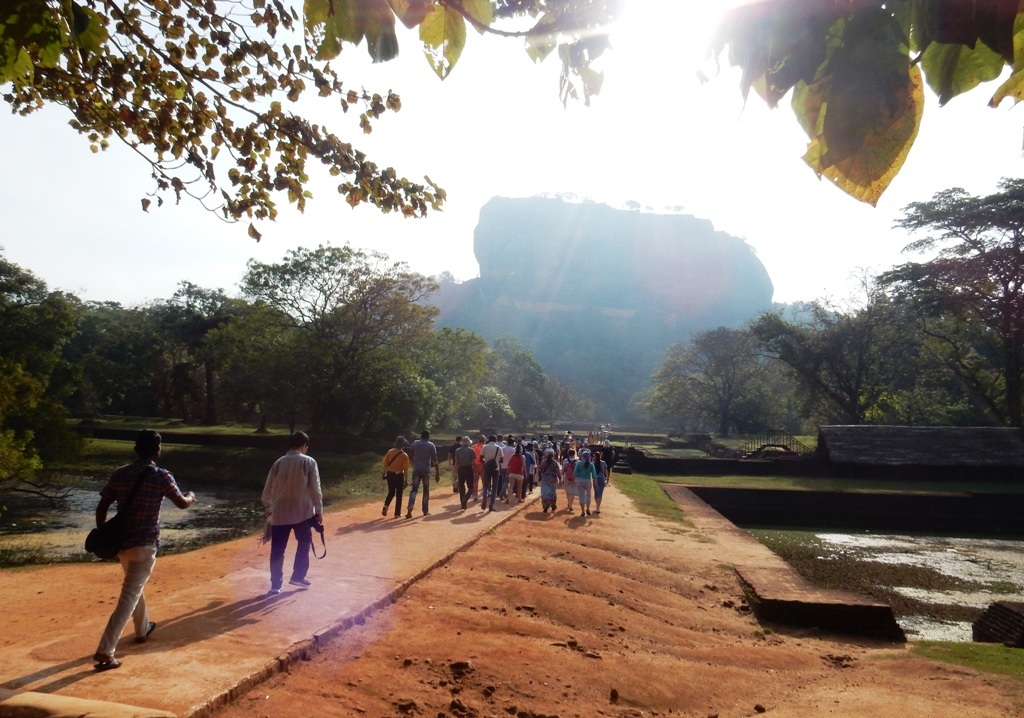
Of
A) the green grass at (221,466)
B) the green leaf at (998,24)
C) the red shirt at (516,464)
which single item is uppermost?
the green leaf at (998,24)

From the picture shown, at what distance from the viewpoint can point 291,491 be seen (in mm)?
5523

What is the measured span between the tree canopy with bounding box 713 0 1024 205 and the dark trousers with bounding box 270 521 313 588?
524 centimetres

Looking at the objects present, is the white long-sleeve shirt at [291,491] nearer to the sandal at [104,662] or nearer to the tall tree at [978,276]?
the sandal at [104,662]

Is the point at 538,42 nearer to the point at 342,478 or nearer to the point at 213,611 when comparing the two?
the point at 213,611

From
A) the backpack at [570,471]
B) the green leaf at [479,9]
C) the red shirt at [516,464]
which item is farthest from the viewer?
the red shirt at [516,464]

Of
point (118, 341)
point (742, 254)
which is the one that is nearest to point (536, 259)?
point (742, 254)

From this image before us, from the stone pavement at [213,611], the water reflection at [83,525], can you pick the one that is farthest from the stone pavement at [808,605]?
the water reflection at [83,525]

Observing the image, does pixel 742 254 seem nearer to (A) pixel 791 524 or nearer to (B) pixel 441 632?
(A) pixel 791 524

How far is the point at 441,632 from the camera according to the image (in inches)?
193

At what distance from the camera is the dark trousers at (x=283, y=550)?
5.42 metres

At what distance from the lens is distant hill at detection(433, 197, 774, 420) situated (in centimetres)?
13750

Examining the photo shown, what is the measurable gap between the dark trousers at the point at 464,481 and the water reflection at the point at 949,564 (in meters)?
7.12

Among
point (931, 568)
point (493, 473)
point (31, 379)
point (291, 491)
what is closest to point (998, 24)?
point (291, 491)

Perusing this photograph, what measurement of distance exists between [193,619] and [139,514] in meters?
1.08
